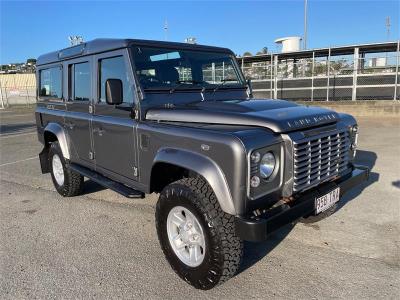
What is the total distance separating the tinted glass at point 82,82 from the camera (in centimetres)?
480

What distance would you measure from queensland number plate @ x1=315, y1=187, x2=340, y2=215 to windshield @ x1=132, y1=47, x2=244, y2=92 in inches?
72.5

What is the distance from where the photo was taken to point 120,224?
4.69 meters

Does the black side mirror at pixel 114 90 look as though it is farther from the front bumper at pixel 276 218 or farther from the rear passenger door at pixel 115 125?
the front bumper at pixel 276 218

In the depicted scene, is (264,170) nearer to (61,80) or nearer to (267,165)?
(267,165)

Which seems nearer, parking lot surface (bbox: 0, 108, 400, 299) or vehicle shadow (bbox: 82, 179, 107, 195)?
parking lot surface (bbox: 0, 108, 400, 299)

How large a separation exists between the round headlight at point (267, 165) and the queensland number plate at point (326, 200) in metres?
0.53

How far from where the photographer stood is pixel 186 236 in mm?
3293

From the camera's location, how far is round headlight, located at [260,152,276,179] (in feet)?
9.38

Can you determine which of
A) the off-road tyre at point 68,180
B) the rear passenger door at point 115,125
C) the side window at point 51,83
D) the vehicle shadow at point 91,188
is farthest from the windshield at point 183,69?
Answer: the vehicle shadow at point 91,188

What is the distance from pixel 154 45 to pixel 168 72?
0.35 m

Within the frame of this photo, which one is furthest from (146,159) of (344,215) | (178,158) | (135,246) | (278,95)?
(278,95)

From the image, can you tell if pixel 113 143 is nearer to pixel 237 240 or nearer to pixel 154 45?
pixel 154 45

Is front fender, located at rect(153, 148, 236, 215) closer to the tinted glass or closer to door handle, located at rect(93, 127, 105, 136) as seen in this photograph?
door handle, located at rect(93, 127, 105, 136)

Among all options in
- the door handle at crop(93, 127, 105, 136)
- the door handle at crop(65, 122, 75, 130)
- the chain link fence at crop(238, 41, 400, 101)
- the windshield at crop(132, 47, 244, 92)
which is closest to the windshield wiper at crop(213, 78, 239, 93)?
the windshield at crop(132, 47, 244, 92)
